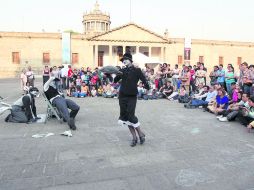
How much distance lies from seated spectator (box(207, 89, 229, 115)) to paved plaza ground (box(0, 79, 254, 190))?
1246mm

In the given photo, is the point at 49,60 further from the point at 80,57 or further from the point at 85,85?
the point at 85,85

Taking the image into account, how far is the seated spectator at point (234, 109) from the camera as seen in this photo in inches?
321

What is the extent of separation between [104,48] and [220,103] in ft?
140

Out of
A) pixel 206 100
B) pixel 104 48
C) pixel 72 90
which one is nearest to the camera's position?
pixel 206 100

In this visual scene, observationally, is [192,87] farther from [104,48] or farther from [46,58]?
[104,48]

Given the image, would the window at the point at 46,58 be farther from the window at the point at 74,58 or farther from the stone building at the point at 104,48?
the window at the point at 74,58

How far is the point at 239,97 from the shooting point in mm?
9125

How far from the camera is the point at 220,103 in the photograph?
944 centimetres

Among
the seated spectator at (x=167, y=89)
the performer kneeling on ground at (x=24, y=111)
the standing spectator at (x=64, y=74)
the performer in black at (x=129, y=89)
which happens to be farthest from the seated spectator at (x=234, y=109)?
the standing spectator at (x=64, y=74)

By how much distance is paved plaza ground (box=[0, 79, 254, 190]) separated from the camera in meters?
4.07

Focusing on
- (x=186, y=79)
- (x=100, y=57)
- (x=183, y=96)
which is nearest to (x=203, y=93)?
(x=183, y=96)

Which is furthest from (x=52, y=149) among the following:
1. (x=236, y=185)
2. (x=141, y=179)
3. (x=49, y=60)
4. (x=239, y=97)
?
(x=49, y=60)

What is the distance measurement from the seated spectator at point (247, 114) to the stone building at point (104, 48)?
130ft

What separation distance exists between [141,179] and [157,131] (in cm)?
305
